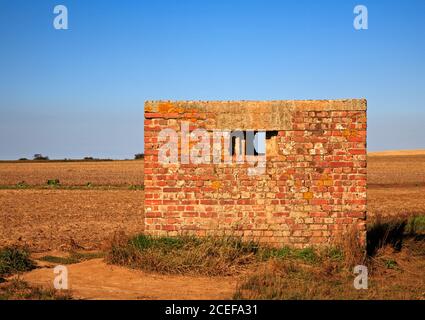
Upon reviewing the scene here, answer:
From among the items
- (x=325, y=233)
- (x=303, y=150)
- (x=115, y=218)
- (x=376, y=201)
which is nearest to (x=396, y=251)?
(x=325, y=233)

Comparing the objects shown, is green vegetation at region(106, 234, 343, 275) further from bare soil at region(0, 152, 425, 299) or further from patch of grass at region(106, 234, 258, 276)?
bare soil at region(0, 152, 425, 299)

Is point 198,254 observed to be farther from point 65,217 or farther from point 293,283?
point 65,217

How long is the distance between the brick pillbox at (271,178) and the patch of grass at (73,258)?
195cm

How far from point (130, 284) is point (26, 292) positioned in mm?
1490

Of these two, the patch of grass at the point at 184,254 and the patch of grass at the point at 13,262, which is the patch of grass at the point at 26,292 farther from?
the patch of grass at the point at 184,254

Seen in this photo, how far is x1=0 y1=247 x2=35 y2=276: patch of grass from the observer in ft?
28.6

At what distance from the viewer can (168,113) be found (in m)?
9.18

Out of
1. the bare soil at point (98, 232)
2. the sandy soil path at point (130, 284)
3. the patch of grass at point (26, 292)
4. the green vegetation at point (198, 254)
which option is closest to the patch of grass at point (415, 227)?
the bare soil at point (98, 232)

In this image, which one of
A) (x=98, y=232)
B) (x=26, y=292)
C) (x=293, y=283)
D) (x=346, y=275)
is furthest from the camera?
(x=98, y=232)

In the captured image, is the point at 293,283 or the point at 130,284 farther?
the point at 130,284

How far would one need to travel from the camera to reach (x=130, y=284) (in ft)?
25.4


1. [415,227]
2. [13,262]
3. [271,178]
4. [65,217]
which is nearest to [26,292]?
[13,262]

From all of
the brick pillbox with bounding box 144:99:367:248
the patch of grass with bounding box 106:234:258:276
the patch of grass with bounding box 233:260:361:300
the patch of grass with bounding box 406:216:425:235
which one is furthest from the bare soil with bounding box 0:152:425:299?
the patch of grass with bounding box 406:216:425:235
